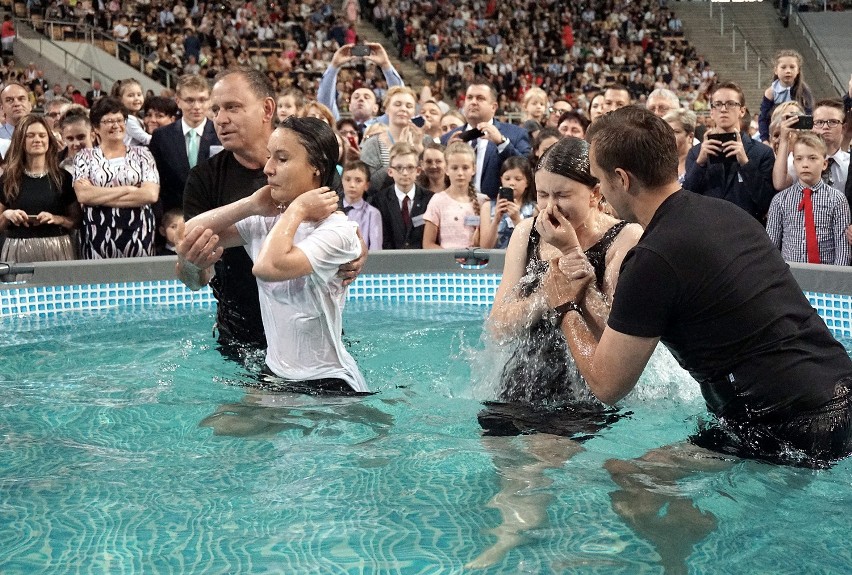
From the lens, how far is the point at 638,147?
9.00 feet

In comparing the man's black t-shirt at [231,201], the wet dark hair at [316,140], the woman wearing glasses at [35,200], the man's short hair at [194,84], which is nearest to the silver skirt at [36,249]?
the woman wearing glasses at [35,200]

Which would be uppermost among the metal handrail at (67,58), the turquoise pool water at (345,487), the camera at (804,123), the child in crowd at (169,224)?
the metal handrail at (67,58)

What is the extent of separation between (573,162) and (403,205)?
14.9 ft

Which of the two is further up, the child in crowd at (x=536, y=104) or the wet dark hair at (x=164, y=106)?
the child in crowd at (x=536, y=104)

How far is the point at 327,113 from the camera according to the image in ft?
23.6

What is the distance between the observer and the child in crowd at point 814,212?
6.45 m

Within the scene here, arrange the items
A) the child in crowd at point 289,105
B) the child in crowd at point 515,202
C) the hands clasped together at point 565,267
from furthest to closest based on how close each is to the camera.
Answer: the child in crowd at point 289,105
the child in crowd at point 515,202
the hands clasped together at point 565,267

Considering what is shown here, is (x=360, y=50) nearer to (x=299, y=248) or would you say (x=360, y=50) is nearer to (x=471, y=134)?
(x=471, y=134)

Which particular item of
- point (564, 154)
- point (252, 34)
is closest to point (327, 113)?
point (564, 154)

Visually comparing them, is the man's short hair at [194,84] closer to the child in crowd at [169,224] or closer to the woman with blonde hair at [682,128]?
the child in crowd at [169,224]

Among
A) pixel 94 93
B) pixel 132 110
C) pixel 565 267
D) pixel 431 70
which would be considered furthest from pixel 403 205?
pixel 431 70

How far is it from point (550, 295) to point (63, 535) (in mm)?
1703

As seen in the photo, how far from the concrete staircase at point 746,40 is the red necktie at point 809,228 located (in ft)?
58.2

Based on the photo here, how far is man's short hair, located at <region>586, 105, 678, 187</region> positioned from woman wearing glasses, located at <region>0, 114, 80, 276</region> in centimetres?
524
